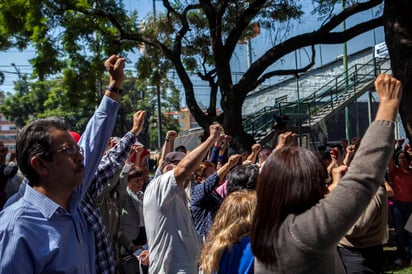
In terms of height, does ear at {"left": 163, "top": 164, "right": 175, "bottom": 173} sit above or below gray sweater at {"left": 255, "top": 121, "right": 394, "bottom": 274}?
below

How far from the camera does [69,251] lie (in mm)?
2145

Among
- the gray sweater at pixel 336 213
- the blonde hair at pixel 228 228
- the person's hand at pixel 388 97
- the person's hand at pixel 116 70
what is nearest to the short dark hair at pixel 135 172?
the blonde hair at pixel 228 228

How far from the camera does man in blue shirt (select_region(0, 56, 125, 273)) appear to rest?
2.03 m

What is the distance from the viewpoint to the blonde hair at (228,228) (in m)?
2.78

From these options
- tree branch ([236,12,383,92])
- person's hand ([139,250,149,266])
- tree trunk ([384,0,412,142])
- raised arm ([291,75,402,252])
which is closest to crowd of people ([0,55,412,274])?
raised arm ([291,75,402,252])

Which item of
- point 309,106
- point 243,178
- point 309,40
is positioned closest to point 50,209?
point 243,178

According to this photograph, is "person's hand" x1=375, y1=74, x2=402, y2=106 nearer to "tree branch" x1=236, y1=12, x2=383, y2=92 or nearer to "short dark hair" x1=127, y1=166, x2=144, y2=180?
"short dark hair" x1=127, y1=166, x2=144, y2=180

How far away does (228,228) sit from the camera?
2.83 m

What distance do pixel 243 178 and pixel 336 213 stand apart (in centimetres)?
191

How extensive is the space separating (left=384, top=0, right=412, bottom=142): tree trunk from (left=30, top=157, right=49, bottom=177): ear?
611 cm

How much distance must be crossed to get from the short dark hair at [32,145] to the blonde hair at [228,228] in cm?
111

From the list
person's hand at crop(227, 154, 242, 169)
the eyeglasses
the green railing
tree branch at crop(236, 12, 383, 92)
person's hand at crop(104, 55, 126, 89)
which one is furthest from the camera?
the green railing

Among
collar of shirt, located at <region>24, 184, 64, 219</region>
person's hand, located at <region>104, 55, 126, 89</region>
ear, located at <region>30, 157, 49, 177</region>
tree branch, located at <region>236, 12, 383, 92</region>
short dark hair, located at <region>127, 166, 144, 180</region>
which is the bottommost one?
short dark hair, located at <region>127, 166, 144, 180</region>

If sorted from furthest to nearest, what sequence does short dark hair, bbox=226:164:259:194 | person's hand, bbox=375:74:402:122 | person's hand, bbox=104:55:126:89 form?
short dark hair, bbox=226:164:259:194, person's hand, bbox=104:55:126:89, person's hand, bbox=375:74:402:122
